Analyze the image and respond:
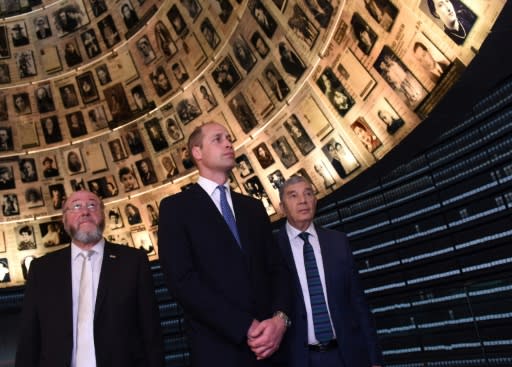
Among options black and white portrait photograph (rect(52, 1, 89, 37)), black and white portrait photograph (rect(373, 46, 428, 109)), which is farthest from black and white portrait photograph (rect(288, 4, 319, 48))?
black and white portrait photograph (rect(52, 1, 89, 37))

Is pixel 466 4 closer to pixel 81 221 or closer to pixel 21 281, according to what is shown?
pixel 81 221

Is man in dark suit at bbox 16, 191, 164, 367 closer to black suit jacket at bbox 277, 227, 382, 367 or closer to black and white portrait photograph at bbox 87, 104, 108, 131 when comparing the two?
black suit jacket at bbox 277, 227, 382, 367

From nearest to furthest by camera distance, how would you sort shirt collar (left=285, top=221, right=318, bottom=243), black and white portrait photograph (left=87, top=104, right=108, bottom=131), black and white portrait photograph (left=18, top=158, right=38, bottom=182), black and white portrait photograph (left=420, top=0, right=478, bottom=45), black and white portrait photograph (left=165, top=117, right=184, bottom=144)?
shirt collar (left=285, top=221, right=318, bottom=243) < black and white portrait photograph (left=420, top=0, right=478, bottom=45) < black and white portrait photograph (left=165, top=117, right=184, bottom=144) < black and white portrait photograph (left=87, top=104, right=108, bottom=131) < black and white portrait photograph (left=18, top=158, right=38, bottom=182)

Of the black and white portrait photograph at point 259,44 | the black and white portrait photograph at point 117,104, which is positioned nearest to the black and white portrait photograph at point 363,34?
the black and white portrait photograph at point 259,44

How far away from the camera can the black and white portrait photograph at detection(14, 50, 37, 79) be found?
48.5 ft

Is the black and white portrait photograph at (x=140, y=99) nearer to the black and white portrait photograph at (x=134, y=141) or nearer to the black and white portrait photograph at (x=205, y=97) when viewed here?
the black and white portrait photograph at (x=134, y=141)

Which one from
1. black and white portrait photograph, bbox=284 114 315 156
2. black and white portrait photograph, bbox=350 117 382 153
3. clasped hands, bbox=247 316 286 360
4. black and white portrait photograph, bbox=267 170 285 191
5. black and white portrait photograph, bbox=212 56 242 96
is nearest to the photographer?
clasped hands, bbox=247 316 286 360

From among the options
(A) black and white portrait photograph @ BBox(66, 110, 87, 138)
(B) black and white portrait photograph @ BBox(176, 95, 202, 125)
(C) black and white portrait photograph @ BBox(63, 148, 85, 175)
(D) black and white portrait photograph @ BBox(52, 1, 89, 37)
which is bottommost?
(B) black and white portrait photograph @ BBox(176, 95, 202, 125)

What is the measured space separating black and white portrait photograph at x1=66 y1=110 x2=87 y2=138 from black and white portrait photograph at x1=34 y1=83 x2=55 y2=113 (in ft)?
1.68

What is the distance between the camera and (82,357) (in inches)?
150

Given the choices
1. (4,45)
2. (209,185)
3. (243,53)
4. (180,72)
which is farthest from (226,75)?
(209,185)

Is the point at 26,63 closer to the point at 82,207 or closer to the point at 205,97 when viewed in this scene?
the point at 205,97

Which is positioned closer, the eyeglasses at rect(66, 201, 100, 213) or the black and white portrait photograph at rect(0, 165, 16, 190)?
the eyeglasses at rect(66, 201, 100, 213)

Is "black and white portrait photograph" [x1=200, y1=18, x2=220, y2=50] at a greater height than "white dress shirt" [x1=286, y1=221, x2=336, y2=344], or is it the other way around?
"black and white portrait photograph" [x1=200, y1=18, x2=220, y2=50]
